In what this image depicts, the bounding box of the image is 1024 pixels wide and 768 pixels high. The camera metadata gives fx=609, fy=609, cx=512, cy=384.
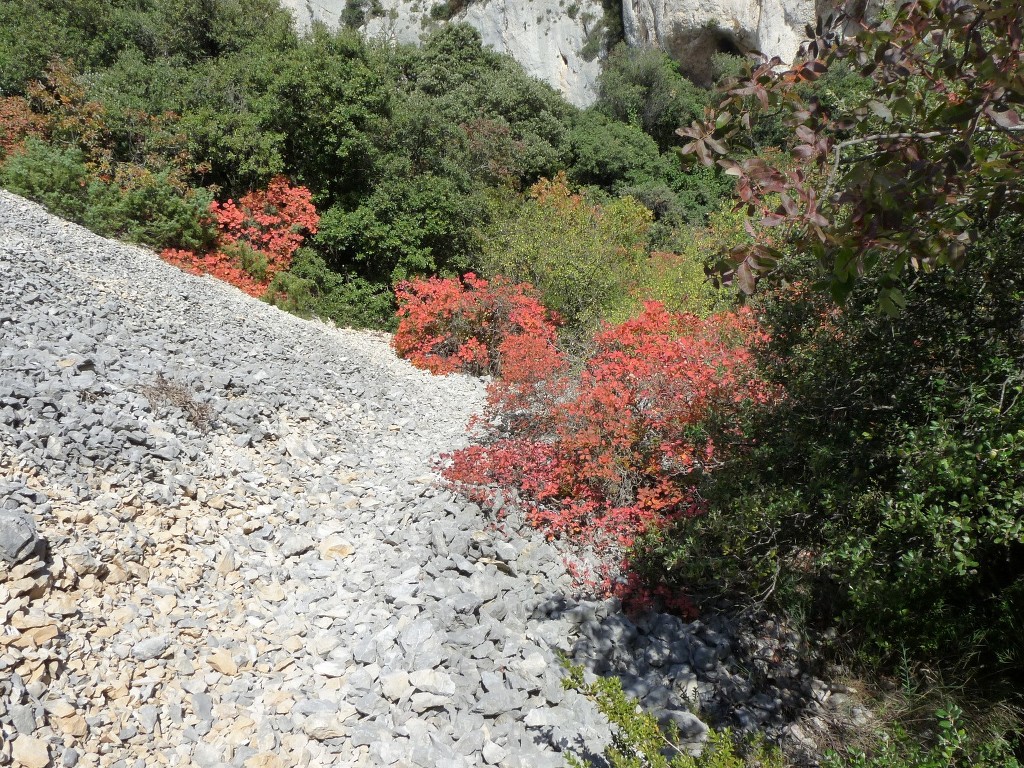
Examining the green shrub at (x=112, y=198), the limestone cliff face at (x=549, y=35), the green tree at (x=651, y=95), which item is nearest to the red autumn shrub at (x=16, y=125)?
the green shrub at (x=112, y=198)

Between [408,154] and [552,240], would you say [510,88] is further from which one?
[552,240]

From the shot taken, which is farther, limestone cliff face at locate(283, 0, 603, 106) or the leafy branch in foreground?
limestone cliff face at locate(283, 0, 603, 106)

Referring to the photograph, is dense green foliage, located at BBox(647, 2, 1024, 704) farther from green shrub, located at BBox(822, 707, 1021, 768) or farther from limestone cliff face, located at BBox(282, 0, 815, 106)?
limestone cliff face, located at BBox(282, 0, 815, 106)

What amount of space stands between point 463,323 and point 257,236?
15.3ft

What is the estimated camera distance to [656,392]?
5367mm

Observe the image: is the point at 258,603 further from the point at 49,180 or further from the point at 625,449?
the point at 49,180

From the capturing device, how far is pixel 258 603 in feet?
13.9

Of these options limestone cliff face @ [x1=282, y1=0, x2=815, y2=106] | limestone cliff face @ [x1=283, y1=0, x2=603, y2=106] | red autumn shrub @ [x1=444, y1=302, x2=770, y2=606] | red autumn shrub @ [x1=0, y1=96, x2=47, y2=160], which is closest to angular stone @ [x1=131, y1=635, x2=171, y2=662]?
red autumn shrub @ [x1=444, y1=302, x2=770, y2=606]

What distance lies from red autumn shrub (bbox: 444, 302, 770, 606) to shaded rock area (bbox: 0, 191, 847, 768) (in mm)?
406

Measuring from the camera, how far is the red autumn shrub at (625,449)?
Result: 15.6 feet

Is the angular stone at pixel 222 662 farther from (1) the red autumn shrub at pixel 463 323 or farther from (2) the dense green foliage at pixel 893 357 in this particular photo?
(1) the red autumn shrub at pixel 463 323

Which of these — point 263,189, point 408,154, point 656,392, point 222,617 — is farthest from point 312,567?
point 408,154

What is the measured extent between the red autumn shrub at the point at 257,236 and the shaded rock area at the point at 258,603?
445 centimetres

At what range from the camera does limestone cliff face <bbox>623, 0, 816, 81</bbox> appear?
21547mm
